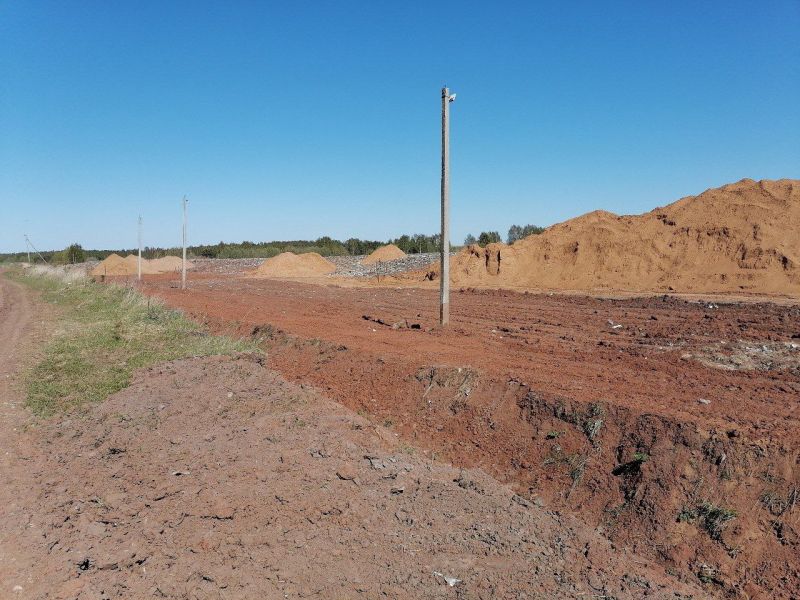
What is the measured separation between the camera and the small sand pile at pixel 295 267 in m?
45.7

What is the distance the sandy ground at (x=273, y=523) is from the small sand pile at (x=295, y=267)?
39.5 meters

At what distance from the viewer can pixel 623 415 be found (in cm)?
597

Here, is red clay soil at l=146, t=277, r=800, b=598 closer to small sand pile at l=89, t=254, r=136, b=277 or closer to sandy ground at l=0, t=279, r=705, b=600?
sandy ground at l=0, t=279, r=705, b=600

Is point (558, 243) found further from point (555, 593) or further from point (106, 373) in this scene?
point (555, 593)

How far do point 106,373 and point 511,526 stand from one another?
665 centimetres

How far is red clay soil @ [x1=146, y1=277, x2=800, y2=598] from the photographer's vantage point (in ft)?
15.4

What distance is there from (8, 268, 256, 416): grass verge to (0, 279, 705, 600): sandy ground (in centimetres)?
137

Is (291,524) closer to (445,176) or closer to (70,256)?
(445,176)

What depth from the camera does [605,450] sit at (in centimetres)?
573

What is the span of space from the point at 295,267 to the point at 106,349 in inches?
1457

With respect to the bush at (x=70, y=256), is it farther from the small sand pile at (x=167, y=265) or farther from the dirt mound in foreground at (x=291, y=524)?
the dirt mound in foreground at (x=291, y=524)

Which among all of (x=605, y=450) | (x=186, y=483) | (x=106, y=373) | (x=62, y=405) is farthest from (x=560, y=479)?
(x=106, y=373)

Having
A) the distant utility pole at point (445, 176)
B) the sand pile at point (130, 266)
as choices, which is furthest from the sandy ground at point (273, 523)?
the sand pile at point (130, 266)

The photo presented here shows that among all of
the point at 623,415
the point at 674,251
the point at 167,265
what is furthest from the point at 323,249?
the point at 623,415
